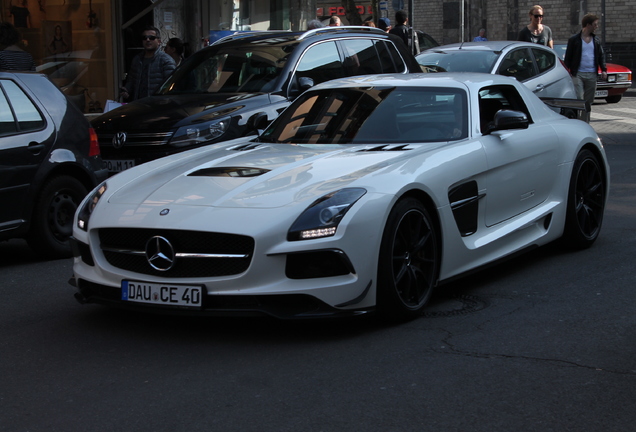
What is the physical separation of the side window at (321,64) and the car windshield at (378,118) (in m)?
3.65

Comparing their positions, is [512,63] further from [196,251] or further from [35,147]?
[196,251]

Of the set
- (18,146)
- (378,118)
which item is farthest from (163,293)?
(18,146)

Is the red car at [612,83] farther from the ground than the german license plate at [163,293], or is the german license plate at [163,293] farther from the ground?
the red car at [612,83]

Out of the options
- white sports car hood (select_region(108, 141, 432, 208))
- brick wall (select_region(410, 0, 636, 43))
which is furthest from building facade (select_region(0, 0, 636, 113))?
brick wall (select_region(410, 0, 636, 43))

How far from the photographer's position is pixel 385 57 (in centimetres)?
1165

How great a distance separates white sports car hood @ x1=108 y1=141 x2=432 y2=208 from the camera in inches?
208

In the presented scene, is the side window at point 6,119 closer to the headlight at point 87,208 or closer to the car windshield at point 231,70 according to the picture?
the headlight at point 87,208

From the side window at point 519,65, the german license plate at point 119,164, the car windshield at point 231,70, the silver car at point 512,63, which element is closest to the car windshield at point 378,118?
the german license plate at point 119,164

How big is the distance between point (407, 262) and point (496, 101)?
82.3 inches

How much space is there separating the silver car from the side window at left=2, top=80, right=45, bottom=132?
→ 718cm

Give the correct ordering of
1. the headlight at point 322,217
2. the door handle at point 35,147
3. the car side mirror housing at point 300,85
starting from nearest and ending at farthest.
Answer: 1. the headlight at point 322,217
2. the door handle at point 35,147
3. the car side mirror housing at point 300,85

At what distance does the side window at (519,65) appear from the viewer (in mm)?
13582

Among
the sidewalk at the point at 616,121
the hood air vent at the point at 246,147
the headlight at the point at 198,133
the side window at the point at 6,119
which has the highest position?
the side window at the point at 6,119

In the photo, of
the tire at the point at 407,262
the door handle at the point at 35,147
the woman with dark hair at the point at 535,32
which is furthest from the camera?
the woman with dark hair at the point at 535,32
